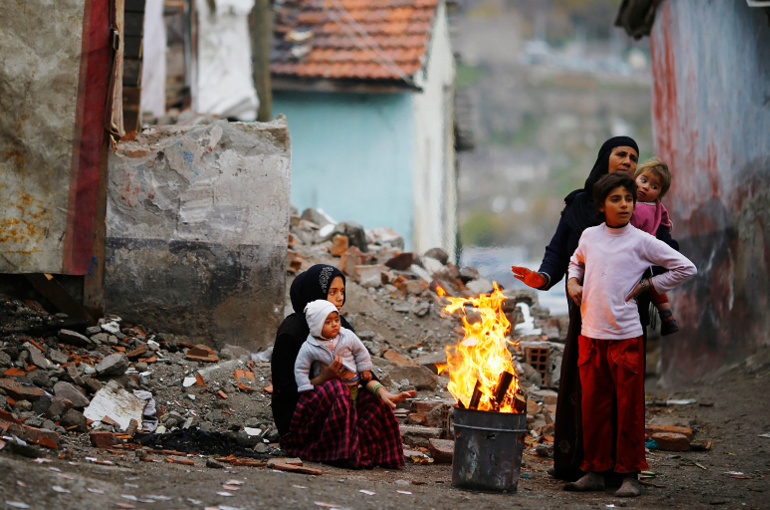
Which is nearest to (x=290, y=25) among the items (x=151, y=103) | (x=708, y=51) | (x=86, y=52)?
(x=151, y=103)

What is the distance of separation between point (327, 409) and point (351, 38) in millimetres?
10220

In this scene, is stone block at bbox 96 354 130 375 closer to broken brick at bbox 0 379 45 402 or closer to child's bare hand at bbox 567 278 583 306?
broken brick at bbox 0 379 45 402

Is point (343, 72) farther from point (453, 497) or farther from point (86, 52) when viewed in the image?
point (453, 497)

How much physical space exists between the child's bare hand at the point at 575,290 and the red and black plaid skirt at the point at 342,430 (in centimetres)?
140

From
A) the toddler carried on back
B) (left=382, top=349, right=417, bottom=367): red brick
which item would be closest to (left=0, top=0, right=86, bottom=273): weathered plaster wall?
(left=382, top=349, right=417, bottom=367): red brick

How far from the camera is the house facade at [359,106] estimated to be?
527 inches

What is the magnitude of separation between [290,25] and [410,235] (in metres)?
4.72

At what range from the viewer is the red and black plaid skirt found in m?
4.83

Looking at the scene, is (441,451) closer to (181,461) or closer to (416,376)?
(416,376)

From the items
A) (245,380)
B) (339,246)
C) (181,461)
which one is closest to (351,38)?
(339,246)

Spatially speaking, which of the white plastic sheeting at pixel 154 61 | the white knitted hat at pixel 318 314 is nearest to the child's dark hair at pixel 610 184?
the white knitted hat at pixel 318 314

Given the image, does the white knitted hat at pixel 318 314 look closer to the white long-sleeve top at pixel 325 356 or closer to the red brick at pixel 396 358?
the white long-sleeve top at pixel 325 356

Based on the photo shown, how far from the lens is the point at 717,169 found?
896 centimetres

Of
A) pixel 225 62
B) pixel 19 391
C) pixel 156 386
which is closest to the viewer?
pixel 19 391
